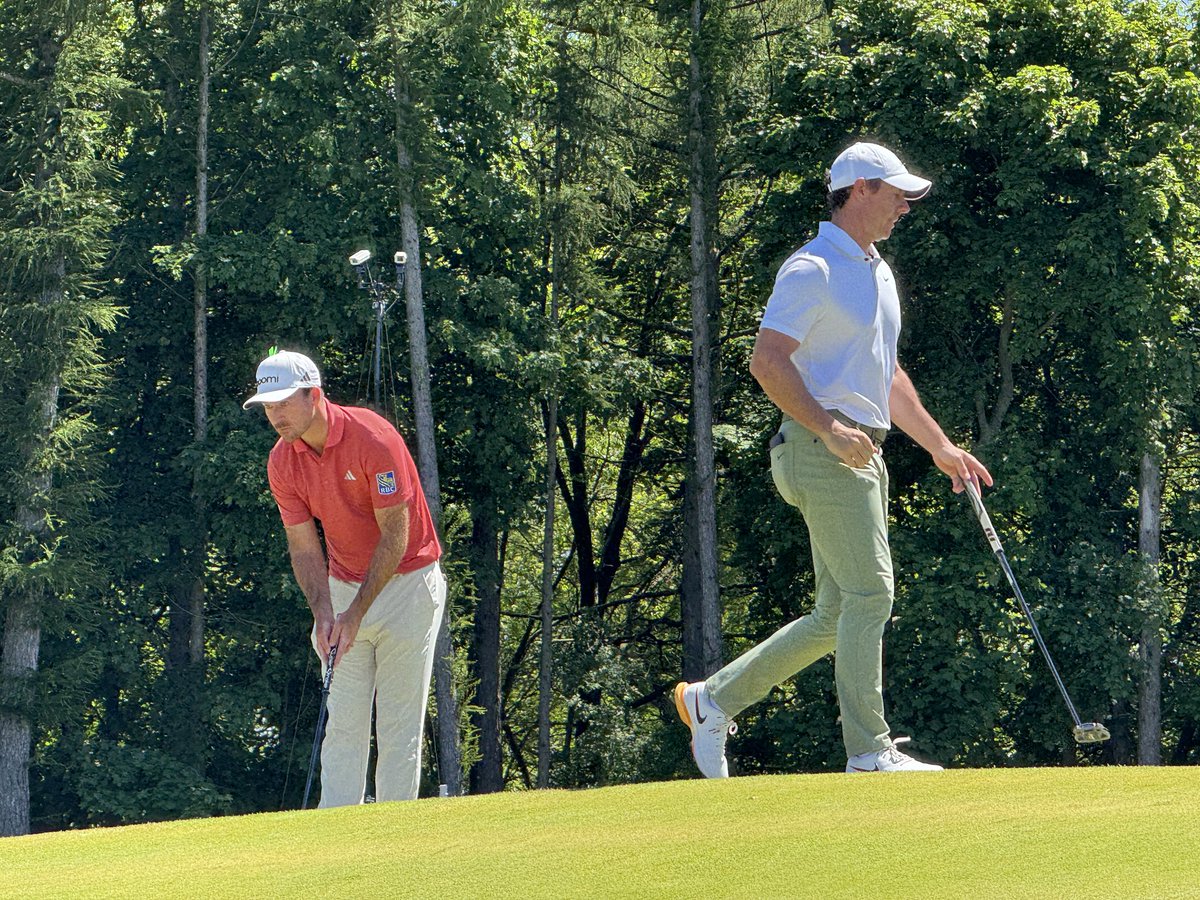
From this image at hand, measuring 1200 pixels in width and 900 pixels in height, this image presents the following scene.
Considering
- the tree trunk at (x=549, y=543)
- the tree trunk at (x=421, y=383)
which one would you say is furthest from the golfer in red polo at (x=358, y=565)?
the tree trunk at (x=549, y=543)

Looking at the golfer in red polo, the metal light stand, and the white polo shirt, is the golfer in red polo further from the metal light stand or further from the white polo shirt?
the metal light stand

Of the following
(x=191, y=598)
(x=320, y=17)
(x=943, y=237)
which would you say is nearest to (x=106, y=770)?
(x=191, y=598)

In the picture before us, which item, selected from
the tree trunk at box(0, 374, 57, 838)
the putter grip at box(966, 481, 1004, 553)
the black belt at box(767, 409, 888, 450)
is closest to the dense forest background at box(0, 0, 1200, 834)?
the tree trunk at box(0, 374, 57, 838)

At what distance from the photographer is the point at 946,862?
15.7 feet

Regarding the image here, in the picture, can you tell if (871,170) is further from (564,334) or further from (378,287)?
(564,334)

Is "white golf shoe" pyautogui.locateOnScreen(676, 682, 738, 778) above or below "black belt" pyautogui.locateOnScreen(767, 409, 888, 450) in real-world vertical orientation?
below

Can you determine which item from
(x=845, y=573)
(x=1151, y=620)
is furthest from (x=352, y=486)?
(x=1151, y=620)

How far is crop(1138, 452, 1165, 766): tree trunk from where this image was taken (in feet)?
86.0

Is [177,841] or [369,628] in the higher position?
[369,628]

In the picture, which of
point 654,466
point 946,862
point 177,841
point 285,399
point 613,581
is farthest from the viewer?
point 613,581

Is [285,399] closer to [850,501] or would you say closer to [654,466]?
[850,501]

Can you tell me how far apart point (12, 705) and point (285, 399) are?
72.4 feet

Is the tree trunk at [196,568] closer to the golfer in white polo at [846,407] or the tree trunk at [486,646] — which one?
the tree trunk at [486,646]

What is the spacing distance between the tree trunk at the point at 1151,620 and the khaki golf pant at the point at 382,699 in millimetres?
20131
